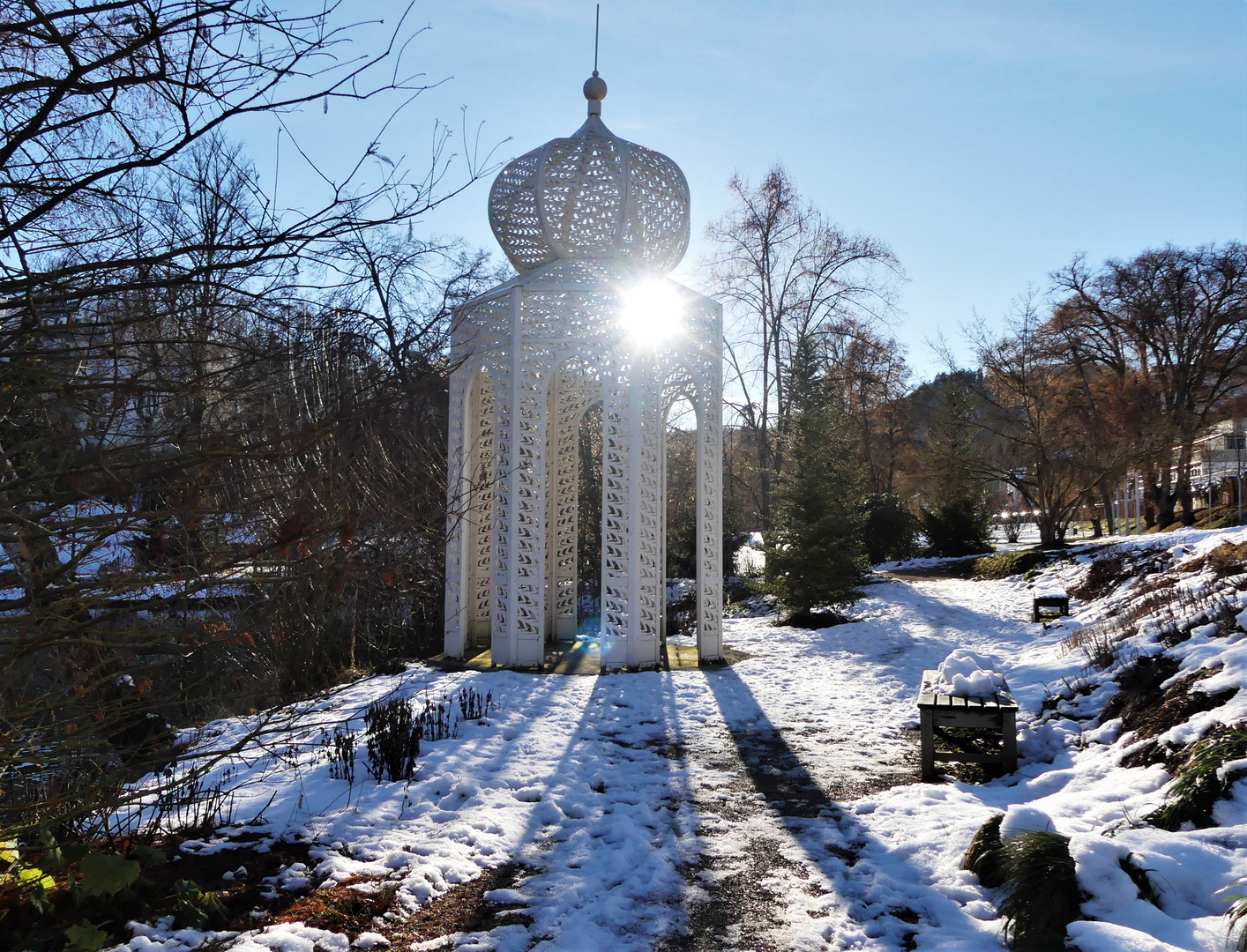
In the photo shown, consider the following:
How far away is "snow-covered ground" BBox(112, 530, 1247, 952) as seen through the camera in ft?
10.4

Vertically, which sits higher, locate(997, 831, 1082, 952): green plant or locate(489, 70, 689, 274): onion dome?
locate(489, 70, 689, 274): onion dome

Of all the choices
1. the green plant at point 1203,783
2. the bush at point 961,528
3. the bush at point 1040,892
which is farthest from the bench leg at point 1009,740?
the bush at point 961,528

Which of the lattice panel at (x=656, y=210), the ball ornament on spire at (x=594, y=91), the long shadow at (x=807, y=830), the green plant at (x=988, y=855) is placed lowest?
the long shadow at (x=807, y=830)

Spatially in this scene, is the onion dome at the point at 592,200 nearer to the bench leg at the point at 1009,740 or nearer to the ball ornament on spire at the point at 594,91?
the ball ornament on spire at the point at 594,91

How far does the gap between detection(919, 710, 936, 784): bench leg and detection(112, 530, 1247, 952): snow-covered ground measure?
0.46ft

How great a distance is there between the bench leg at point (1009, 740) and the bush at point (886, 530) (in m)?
15.5

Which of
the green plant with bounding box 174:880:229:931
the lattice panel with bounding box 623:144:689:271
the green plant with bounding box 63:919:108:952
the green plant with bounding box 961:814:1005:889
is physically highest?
the lattice panel with bounding box 623:144:689:271

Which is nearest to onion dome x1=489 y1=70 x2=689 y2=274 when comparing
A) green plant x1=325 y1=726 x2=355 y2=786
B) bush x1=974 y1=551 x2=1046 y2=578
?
green plant x1=325 y1=726 x2=355 y2=786

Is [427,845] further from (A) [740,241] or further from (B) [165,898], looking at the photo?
(A) [740,241]

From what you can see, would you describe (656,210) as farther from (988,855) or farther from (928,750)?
(988,855)

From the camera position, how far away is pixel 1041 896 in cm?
306

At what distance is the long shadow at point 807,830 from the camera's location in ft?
11.0

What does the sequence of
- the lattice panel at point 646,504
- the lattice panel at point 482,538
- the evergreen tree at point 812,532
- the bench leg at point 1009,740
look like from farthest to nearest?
the evergreen tree at point 812,532 → the lattice panel at point 482,538 → the lattice panel at point 646,504 → the bench leg at point 1009,740

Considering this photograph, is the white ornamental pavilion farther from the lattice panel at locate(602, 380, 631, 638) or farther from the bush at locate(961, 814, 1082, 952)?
the bush at locate(961, 814, 1082, 952)
